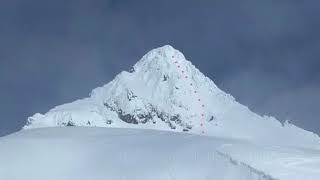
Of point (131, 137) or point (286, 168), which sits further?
point (131, 137)

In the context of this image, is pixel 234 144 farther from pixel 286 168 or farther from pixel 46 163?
pixel 46 163

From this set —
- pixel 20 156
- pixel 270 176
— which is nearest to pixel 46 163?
pixel 20 156

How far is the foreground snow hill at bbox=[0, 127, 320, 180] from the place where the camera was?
25.2m

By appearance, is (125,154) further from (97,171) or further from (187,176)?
(187,176)

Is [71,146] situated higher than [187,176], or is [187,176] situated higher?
[71,146]

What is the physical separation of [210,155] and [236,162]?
204 centimetres

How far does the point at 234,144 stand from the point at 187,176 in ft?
14.1

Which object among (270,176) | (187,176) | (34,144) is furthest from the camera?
(34,144)

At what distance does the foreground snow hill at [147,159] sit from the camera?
82.6ft

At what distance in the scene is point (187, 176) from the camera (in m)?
25.4

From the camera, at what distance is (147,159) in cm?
2775

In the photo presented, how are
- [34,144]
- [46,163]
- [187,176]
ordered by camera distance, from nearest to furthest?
1. [187,176]
2. [46,163]
3. [34,144]

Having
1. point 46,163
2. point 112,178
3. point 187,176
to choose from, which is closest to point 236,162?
point 187,176

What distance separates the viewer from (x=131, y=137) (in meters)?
31.4
